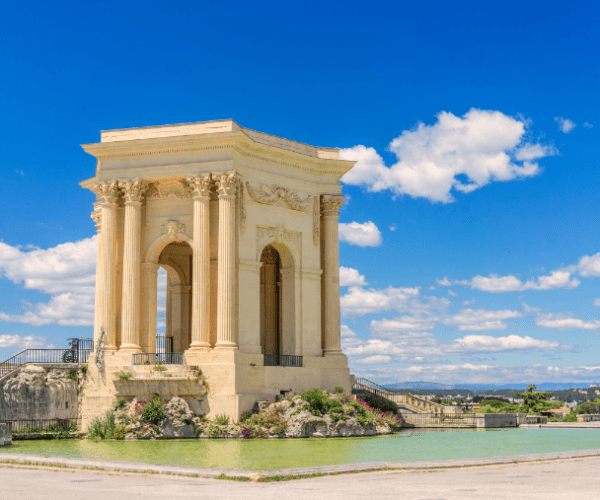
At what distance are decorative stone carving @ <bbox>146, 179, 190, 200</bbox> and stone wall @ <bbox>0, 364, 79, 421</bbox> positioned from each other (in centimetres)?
944

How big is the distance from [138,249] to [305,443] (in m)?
14.0

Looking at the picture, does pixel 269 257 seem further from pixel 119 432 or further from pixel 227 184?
pixel 119 432

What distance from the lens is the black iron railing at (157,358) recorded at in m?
37.4

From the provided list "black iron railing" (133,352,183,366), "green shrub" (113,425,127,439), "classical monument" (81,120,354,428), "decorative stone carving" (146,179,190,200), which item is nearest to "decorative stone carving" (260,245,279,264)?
"classical monument" (81,120,354,428)

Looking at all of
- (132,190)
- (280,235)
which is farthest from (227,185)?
(132,190)

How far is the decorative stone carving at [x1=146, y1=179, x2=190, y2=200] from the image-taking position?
39.7 metres

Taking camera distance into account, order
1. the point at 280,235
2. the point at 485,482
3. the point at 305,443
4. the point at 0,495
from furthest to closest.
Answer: the point at 280,235
the point at 305,443
the point at 485,482
the point at 0,495

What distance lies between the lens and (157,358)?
129ft

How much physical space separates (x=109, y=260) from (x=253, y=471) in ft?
77.6

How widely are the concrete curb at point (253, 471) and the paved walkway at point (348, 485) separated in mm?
249

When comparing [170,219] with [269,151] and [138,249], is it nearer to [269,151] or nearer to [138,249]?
[138,249]

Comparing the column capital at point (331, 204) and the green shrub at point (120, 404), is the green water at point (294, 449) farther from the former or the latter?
the column capital at point (331, 204)

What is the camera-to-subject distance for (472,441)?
31.2 metres

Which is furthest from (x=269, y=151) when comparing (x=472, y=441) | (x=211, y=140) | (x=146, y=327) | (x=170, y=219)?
(x=472, y=441)
